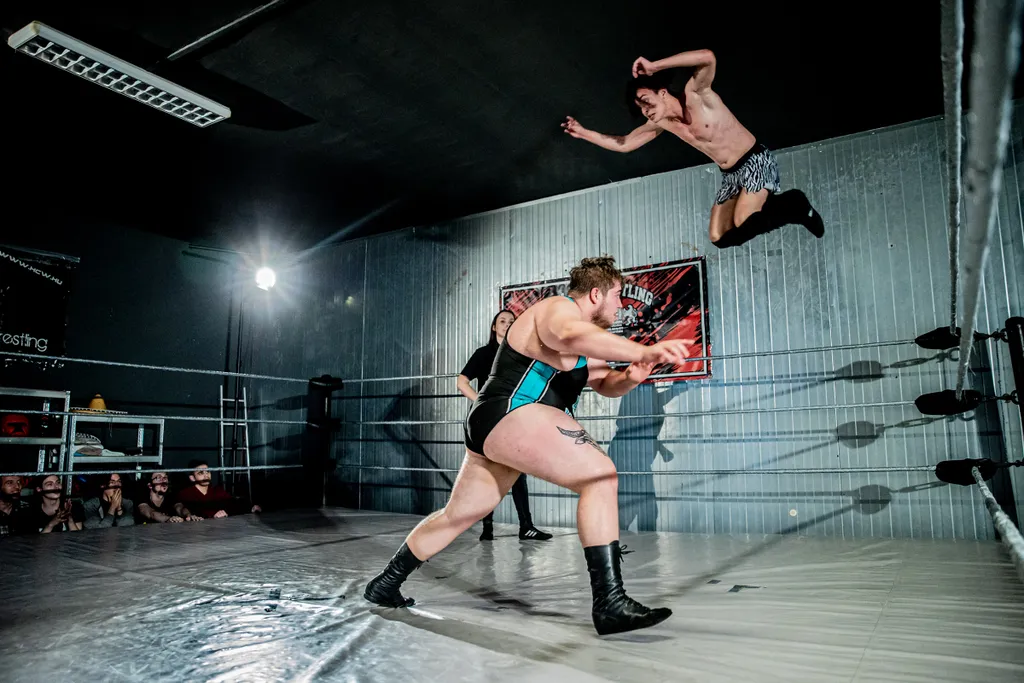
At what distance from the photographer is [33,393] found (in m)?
4.48

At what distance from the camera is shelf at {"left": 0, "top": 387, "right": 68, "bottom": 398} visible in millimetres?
4320

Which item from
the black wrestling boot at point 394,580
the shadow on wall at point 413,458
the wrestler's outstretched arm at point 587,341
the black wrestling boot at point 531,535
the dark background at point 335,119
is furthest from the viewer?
the shadow on wall at point 413,458

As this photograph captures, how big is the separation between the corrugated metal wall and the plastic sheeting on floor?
1.82 feet

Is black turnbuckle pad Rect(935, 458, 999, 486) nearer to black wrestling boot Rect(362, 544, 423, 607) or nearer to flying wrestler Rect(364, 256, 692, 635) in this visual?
flying wrestler Rect(364, 256, 692, 635)

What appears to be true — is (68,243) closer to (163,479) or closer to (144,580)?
(163,479)

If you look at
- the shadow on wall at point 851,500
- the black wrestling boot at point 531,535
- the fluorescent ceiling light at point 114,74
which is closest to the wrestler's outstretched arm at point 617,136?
the fluorescent ceiling light at point 114,74

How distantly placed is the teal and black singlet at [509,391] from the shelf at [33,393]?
407 cm

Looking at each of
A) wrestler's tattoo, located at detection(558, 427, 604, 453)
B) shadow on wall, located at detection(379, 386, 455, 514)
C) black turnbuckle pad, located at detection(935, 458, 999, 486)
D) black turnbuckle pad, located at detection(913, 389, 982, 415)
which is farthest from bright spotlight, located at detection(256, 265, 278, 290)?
black turnbuckle pad, located at detection(935, 458, 999, 486)

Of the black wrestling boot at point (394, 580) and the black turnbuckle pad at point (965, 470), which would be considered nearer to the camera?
the black wrestling boot at point (394, 580)

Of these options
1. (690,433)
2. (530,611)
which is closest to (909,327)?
(690,433)

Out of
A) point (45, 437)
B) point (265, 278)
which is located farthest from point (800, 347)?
point (45, 437)

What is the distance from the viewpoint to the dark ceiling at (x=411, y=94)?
9.62 ft

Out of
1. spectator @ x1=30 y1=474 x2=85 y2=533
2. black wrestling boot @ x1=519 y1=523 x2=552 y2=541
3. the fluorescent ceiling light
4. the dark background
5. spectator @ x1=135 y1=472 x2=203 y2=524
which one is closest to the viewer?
the fluorescent ceiling light

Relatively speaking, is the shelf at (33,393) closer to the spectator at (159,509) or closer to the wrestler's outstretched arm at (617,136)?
the spectator at (159,509)
